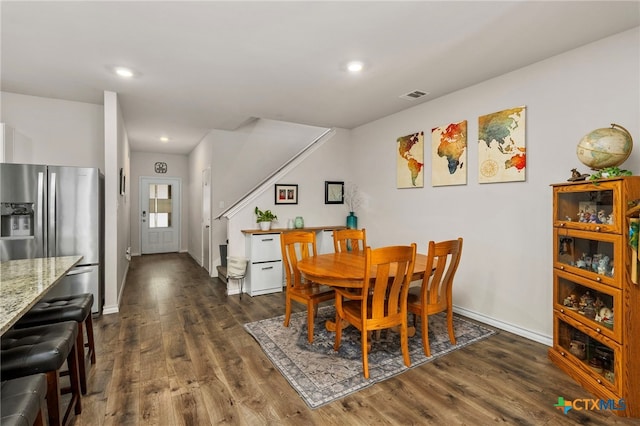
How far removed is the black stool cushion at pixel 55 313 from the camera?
1.94 meters

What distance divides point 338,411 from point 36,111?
4.70 meters

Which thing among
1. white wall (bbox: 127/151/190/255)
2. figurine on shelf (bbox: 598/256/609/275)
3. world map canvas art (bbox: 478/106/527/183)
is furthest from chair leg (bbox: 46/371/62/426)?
white wall (bbox: 127/151/190/255)

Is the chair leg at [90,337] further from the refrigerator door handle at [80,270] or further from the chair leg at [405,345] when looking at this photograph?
the chair leg at [405,345]

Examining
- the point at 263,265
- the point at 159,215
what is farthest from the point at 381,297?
the point at 159,215

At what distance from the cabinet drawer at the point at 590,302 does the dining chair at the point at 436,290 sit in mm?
782

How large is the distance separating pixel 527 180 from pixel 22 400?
12.0 ft

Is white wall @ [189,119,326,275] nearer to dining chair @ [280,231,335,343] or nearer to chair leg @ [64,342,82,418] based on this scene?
dining chair @ [280,231,335,343]

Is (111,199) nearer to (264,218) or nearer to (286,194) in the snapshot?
(264,218)

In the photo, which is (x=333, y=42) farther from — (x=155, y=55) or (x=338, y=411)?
(x=338, y=411)

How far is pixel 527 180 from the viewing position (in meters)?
2.97

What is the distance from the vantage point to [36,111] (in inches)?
151

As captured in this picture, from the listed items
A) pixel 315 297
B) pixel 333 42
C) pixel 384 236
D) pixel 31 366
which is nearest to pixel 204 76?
pixel 333 42

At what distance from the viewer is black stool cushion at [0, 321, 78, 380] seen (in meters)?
1.42

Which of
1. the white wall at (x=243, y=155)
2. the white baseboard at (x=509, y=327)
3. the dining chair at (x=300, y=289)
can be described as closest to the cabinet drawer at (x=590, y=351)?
the white baseboard at (x=509, y=327)
